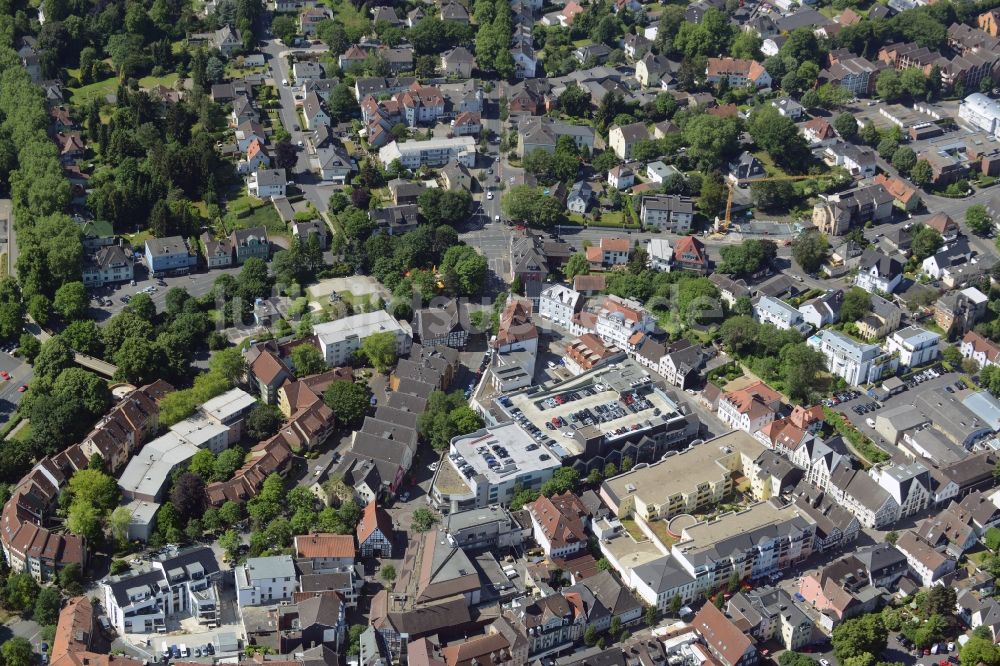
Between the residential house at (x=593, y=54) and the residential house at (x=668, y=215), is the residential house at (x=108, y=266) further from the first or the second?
the residential house at (x=593, y=54)

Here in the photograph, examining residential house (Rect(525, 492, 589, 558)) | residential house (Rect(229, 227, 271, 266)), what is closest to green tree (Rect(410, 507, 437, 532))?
residential house (Rect(525, 492, 589, 558))

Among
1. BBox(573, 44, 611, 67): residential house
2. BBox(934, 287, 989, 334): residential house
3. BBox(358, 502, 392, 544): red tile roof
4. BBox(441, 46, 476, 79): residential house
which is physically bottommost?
BBox(934, 287, 989, 334): residential house

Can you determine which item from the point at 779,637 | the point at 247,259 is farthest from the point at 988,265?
the point at 247,259

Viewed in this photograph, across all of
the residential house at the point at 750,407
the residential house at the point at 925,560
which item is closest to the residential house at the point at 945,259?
the residential house at the point at 750,407

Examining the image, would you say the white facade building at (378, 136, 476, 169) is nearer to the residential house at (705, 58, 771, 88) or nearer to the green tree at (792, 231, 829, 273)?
the residential house at (705, 58, 771, 88)

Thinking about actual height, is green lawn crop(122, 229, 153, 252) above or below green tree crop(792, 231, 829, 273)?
above

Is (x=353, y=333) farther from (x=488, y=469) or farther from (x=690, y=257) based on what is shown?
(x=690, y=257)

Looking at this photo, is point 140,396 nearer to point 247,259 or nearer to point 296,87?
point 247,259
